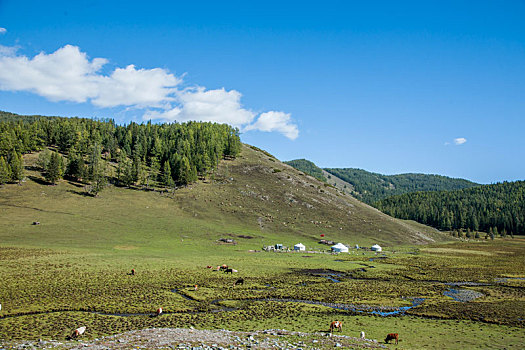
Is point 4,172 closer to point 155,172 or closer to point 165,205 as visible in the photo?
point 165,205

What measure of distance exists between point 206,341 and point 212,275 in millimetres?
31693

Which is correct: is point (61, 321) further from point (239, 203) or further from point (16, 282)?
point (239, 203)

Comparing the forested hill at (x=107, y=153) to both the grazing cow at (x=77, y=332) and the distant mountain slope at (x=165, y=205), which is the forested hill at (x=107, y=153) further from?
the grazing cow at (x=77, y=332)

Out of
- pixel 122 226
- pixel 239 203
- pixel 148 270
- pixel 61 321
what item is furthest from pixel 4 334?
pixel 239 203

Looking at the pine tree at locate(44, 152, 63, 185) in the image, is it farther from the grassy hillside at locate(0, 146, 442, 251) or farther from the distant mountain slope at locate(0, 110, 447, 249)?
the grassy hillside at locate(0, 146, 442, 251)

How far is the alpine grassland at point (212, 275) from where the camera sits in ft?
98.5

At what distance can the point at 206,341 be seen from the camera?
906 inches

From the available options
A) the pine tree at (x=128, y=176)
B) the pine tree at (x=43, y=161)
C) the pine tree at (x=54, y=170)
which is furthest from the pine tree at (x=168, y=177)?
the pine tree at (x=43, y=161)

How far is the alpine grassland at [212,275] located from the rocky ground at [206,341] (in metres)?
2.14

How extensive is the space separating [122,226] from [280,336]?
87884 millimetres

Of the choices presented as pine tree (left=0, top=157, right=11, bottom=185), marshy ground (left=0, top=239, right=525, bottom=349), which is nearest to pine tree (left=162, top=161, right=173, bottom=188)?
pine tree (left=0, top=157, right=11, bottom=185)

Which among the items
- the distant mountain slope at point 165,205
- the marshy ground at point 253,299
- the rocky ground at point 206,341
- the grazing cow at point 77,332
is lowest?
the marshy ground at point 253,299

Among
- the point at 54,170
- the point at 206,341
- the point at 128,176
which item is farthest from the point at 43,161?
the point at 206,341

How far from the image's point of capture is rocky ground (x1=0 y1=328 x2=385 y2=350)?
21844 millimetres
